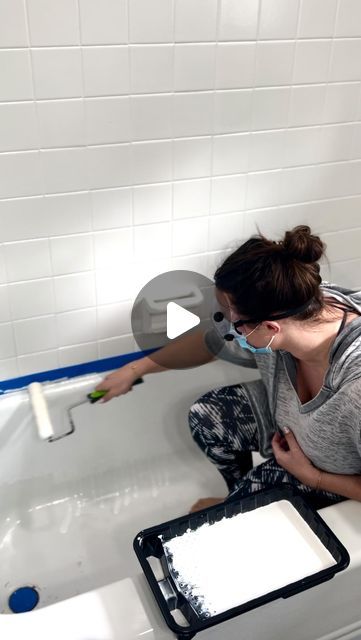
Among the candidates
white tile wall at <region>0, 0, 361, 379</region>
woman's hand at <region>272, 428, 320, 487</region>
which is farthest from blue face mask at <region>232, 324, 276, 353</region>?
white tile wall at <region>0, 0, 361, 379</region>

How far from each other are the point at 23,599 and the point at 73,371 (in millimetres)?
595

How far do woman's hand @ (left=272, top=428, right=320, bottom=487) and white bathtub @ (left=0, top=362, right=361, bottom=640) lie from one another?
27 centimetres

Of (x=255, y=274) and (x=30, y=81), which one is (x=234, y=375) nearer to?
(x=255, y=274)

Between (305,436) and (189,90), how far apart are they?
846mm

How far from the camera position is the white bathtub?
155 centimetres

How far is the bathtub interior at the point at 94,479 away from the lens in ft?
5.16

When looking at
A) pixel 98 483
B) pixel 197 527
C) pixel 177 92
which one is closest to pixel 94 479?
pixel 98 483

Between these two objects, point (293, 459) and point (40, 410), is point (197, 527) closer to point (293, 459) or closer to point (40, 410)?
point (293, 459)

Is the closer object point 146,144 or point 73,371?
point 146,144

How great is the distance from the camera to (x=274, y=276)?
3.63 feet

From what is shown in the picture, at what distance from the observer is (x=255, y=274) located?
1.12 metres

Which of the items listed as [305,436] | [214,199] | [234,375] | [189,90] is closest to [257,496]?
[305,436]
